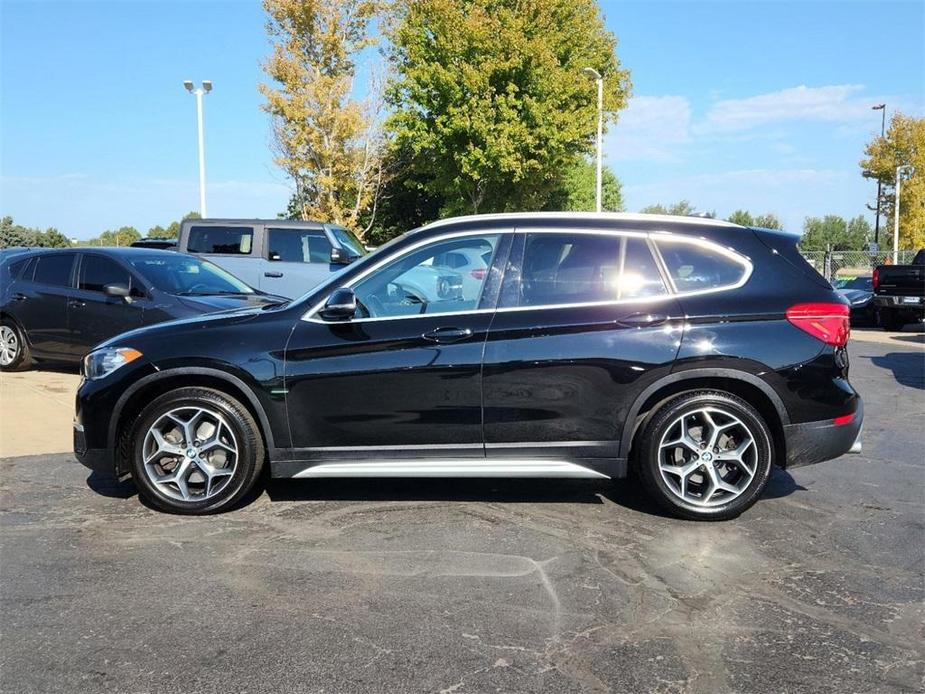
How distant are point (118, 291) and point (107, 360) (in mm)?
4186

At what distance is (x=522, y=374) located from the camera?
4.16 metres

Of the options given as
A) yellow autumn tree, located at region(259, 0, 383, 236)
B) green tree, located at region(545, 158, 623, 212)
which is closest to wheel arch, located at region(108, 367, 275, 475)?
yellow autumn tree, located at region(259, 0, 383, 236)

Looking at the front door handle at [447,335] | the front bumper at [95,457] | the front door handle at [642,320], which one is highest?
the front door handle at [642,320]

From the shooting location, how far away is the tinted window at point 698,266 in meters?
4.32

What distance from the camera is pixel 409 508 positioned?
14.8 feet

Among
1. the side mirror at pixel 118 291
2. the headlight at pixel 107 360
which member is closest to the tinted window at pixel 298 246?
the side mirror at pixel 118 291

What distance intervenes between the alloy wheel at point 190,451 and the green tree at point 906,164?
42.7m

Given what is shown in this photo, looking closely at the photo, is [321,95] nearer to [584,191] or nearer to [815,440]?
[815,440]

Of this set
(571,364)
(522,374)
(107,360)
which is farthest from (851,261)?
(107,360)

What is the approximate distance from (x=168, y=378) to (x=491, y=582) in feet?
7.70

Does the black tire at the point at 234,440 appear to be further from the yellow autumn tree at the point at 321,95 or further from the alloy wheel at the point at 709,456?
the yellow autumn tree at the point at 321,95

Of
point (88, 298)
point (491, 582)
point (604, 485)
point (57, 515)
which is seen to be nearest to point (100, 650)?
point (491, 582)

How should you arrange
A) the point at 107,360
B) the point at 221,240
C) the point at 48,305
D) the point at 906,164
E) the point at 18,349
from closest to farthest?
the point at 107,360 < the point at 48,305 < the point at 18,349 < the point at 221,240 < the point at 906,164

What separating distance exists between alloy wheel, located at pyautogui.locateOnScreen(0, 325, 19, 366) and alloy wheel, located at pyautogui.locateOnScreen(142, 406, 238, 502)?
22.2ft
